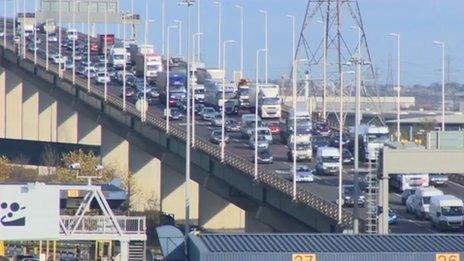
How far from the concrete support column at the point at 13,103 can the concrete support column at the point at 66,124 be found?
32.0 feet

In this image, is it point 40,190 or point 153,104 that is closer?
point 40,190

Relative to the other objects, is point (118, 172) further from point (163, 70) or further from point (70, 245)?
point (70, 245)

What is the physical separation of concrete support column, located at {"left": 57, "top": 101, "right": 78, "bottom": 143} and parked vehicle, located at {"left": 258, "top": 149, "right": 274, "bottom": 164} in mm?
51316

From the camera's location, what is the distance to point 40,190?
49.2 m

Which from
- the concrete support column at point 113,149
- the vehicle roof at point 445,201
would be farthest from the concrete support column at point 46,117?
the vehicle roof at point 445,201

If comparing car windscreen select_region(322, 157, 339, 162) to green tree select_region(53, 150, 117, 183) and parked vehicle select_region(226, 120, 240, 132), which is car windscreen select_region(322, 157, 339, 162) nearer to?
green tree select_region(53, 150, 117, 183)

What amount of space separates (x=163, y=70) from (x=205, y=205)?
35.1 m

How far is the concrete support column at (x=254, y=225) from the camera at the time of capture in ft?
280

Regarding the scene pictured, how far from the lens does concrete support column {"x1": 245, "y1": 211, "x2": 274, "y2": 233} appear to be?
8544 cm

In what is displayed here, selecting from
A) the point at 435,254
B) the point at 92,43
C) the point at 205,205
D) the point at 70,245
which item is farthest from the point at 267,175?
the point at 92,43

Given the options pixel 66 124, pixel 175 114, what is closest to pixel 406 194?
pixel 175 114

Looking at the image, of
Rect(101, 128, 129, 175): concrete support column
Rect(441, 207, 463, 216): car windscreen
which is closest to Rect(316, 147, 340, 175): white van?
Rect(441, 207, 463, 216): car windscreen

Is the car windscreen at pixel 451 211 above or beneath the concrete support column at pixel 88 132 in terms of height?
above

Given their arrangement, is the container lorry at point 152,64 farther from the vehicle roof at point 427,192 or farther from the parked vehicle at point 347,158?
the vehicle roof at point 427,192
